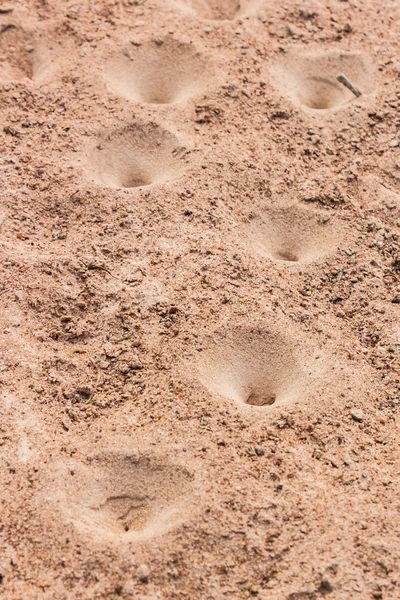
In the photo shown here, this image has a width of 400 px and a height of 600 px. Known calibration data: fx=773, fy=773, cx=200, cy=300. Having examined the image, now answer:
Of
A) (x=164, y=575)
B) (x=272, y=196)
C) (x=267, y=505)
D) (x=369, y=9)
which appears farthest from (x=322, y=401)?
(x=369, y=9)

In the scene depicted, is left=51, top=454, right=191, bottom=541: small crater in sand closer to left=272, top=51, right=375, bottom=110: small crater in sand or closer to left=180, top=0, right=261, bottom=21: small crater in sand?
left=272, top=51, right=375, bottom=110: small crater in sand

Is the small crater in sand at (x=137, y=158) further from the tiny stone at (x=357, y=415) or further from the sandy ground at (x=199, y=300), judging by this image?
the tiny stone at (x=357, y=415)

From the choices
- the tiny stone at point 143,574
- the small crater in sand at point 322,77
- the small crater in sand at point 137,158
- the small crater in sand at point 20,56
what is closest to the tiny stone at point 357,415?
the tiny stone at point 143,574

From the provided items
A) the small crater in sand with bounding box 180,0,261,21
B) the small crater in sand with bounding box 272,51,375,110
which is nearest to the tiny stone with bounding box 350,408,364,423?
the small crater in sand with bounding box 272,51,375,110

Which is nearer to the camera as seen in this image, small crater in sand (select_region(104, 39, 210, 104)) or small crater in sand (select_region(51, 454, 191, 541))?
small crater in sand (select_region(51, 454, 191, 541))

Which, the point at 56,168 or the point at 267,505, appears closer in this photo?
the point at 267,505

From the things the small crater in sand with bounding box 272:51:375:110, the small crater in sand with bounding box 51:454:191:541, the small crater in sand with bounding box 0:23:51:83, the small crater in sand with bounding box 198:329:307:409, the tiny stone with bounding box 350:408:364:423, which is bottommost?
the small crater in sand with bounding box 51:454:191:541

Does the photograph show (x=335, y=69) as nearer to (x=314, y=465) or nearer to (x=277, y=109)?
(x=277, y=109)

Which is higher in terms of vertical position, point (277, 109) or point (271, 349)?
point (277, 109)
